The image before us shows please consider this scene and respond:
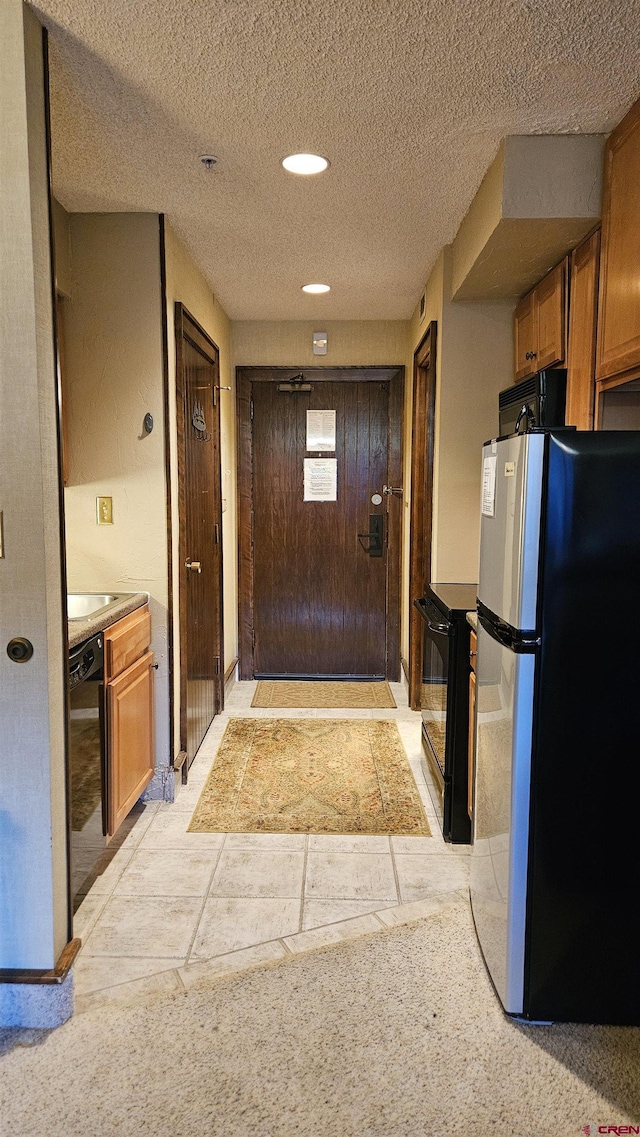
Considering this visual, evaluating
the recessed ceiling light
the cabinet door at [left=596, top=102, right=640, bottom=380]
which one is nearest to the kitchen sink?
A: the recessed ceiling light

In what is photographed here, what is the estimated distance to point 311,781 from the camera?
333 cm

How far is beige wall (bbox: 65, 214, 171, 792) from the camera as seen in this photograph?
2877 millimetres

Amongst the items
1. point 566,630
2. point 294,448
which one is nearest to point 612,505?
point 566,630

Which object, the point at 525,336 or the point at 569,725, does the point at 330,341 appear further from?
the point at 569,725

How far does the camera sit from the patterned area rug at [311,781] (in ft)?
9.63

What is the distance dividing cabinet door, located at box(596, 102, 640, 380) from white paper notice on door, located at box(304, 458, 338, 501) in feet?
8.85

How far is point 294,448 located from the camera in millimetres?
4852

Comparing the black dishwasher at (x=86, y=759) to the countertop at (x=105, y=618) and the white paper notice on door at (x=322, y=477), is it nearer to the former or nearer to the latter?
the countertop at (x=105, y=618)

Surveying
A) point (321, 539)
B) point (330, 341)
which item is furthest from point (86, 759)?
point (330, 341)

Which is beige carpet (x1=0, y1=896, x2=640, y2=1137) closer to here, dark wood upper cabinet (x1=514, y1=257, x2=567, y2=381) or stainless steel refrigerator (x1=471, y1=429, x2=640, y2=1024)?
stainless steel refrigerator (x1=471, y1=429, x2=640, y2=1024)

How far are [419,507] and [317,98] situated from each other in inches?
97.3

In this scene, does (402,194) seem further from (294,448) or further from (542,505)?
(294,448)

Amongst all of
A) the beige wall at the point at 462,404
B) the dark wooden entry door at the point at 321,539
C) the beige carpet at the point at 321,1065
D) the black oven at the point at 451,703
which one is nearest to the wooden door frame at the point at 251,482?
the dark wooden entry door at the point at 321,539

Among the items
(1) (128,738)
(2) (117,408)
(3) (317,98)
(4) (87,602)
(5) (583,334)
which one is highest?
(3) (317,98)
